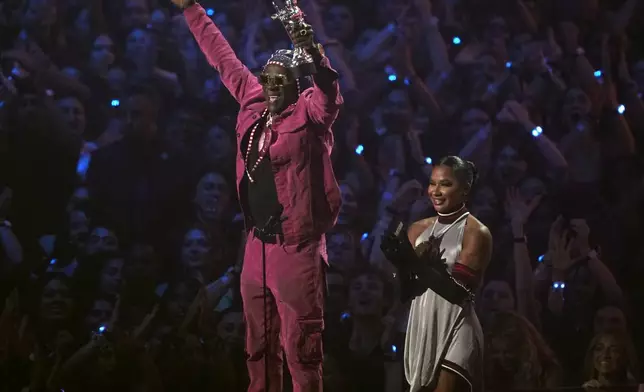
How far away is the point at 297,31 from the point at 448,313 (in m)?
1.26

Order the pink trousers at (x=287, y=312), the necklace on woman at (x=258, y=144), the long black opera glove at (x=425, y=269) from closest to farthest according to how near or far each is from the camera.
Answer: the long black opera glove at (x=425, y=269) < the pink trousers at (x=287, y=312) < the necklace on woman at (x=258, y=144)

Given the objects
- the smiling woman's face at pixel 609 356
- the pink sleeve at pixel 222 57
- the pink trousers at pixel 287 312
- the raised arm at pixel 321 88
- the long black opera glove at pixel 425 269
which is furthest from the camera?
the smiling woman's face at pixel 609 356

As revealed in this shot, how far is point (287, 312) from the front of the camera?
12.4ft

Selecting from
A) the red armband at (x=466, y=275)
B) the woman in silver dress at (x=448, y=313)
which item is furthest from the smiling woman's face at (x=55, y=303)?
the red armband at (x=466, y=275)

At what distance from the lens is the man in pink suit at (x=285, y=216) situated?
3770 mm

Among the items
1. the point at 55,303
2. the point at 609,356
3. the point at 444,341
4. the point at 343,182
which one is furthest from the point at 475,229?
the point at 55,303

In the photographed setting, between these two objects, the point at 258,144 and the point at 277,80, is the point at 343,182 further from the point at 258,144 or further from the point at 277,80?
the point at 277,80

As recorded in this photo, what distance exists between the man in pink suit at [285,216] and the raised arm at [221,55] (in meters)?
0.10

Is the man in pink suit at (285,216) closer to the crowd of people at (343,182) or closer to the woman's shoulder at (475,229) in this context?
the crowd of people at (343,182)

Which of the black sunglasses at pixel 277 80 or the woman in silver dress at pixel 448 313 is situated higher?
the black sunglasses at pixel 277 80

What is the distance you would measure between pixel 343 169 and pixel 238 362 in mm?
1141

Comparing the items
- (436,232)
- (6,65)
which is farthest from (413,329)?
(6,65)

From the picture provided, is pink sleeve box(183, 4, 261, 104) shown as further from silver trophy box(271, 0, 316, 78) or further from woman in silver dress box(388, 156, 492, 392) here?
woman in silver dress box(388, 156, 492, 392)

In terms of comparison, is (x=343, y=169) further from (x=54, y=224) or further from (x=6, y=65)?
(x=6, y=65)
